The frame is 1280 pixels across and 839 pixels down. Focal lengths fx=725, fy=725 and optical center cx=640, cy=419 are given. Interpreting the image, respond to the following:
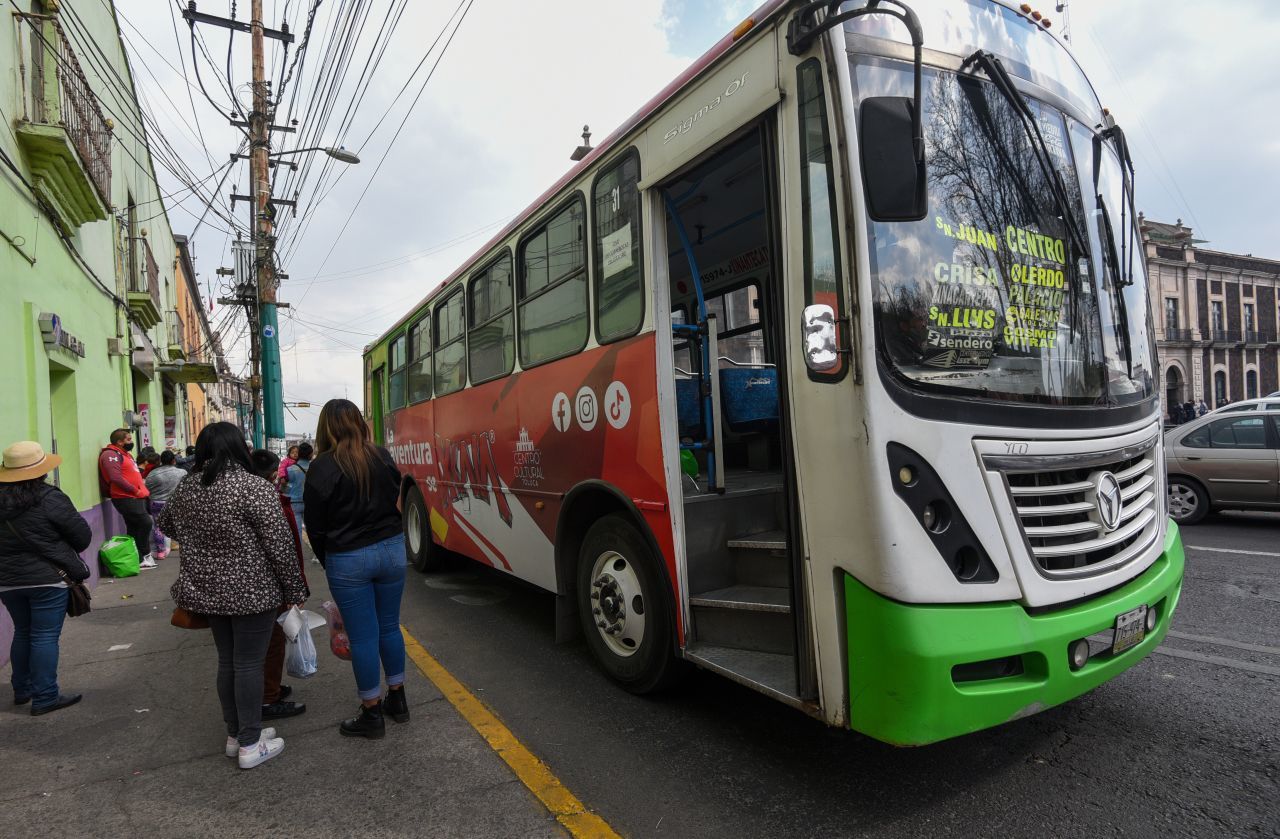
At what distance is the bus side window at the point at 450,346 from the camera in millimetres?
6325

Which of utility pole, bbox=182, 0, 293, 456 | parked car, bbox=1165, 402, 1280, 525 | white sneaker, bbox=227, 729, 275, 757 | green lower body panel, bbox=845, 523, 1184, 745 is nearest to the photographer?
green lower body panel, bbox=845, 523, 1184, 745

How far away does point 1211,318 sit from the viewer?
135ft

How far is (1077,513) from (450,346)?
529cm

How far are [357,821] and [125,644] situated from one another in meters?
4.01

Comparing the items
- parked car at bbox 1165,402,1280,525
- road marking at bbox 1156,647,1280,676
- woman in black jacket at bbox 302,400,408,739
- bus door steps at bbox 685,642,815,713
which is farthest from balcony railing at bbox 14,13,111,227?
parked car at bbox 1165,402,1280,525

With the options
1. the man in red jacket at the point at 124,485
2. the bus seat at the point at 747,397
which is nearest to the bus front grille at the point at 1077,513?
the bus seat at the point at 747,397

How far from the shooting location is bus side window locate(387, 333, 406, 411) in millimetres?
8531

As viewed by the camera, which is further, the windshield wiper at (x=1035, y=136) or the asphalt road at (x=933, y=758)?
the windshield wiper at (x=1035, y=136)

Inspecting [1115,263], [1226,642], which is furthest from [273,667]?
[1226,642]

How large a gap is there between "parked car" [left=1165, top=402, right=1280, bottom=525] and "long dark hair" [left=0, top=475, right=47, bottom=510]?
10.3 metres

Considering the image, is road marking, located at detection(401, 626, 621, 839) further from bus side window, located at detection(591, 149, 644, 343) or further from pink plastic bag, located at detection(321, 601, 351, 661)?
bus side window, located at detection(591, 149, 644, 343)

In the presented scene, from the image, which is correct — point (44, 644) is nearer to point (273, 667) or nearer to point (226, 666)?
point (273, 667)

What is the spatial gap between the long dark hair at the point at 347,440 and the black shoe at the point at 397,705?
1.12 metres

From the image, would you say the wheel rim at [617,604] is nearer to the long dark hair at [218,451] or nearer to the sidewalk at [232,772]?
the sidewalk at [232,772]
